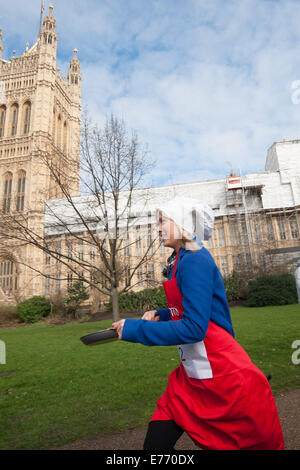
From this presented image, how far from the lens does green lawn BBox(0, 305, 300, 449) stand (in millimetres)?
3561

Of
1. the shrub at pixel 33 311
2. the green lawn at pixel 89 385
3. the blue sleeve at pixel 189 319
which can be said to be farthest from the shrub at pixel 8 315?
the blue sleeve at pixel 189 319

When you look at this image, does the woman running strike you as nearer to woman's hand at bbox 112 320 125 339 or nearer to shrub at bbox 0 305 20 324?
woman's hand at bbox 112 320 125 339

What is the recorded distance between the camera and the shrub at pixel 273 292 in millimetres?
18656

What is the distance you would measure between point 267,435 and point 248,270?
26562 mm

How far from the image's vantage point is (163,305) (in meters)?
20.6

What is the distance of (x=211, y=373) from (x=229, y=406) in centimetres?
15

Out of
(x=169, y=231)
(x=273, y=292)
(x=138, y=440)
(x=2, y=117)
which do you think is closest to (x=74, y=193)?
(x=273, y=292)

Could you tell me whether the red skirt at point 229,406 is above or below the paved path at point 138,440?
above

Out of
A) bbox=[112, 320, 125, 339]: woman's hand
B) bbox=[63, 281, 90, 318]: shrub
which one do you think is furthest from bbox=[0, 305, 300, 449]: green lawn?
bbox=[63, 281, 90, 318]: shrub

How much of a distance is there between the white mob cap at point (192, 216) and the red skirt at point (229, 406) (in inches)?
18.8

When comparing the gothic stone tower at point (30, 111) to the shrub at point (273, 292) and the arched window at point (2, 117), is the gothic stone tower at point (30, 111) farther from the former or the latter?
the shrub at point (273, 292)

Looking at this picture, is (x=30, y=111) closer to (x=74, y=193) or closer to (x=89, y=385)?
(x=74, y=193)
